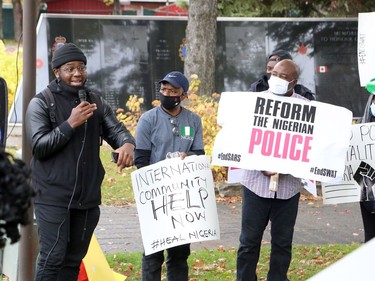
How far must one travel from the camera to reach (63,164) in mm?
5969

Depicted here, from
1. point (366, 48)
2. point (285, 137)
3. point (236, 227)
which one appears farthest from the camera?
point (236, 227)

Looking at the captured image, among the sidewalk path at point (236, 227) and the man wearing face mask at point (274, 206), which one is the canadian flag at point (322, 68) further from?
the man wearing face mask at point (274, 206)

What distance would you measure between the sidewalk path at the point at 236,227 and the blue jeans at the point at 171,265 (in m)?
2.45

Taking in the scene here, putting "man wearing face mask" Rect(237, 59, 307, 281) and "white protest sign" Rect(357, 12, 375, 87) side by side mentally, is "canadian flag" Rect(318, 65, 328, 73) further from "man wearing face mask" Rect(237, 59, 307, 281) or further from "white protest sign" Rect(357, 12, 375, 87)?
"man wearing face mask" Rect(237, 59, 307, 281)

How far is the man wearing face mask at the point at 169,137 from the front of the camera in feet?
21.9

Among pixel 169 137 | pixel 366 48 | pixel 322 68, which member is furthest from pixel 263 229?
pixel 322 68

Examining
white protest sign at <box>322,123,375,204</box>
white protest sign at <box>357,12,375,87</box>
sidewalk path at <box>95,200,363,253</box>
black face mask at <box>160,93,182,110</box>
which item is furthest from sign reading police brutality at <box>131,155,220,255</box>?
white protest sign at <box>357,12,375,87</box>

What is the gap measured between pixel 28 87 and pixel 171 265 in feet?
5.72

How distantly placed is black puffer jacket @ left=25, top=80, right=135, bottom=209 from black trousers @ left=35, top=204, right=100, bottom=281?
0.08m

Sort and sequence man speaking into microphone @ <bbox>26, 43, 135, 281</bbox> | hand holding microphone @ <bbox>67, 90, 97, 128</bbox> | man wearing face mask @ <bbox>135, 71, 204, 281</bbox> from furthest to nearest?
man wearing face mask @ <bbox>135, 71, 204, 281</bbox> → man speaking into microphone @ <bbox>26, 43, 135, 281</bbox> → hand holding microphone @ <bbox>67, 90, 97, 128</bbox>

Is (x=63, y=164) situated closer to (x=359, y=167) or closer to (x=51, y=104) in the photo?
(x=51, y=104)

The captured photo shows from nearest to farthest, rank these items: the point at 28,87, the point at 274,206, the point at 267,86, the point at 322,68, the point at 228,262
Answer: the point at 28,87 < the point at 274,206 < the point at 267,86 < the point at 228,262 < the point at 322,68

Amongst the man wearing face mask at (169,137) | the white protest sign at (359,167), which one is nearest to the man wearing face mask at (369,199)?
the white protest sign at (359,167)

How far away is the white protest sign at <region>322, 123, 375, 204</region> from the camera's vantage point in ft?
23.8
